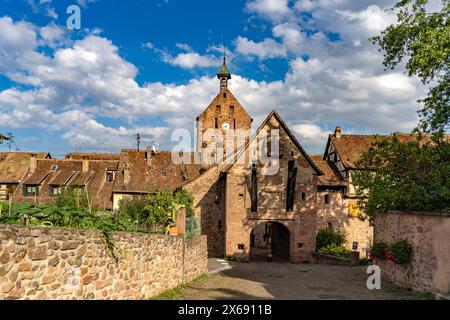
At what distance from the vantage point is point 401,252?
16.2 meters

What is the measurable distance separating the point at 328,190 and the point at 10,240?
3452 centimetres

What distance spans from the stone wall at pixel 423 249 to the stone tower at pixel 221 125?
32188mm

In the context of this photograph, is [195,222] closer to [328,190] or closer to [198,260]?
[198,260]

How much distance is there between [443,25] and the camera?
17.4 meters

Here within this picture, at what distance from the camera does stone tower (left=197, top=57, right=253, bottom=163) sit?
49.4m

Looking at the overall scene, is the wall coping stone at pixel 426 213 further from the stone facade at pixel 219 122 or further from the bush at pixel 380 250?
the stone facade at pixel 219 122

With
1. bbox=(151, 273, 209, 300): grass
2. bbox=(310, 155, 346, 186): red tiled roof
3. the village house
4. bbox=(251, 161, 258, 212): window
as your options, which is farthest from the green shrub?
the village house

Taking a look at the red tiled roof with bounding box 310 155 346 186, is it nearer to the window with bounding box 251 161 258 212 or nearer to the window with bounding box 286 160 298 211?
the window with bounding box 286 160 298 211

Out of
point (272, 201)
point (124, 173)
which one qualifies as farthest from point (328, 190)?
point (124, 173)

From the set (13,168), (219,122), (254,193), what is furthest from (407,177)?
(13,168)

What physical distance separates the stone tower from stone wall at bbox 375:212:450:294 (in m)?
32.2

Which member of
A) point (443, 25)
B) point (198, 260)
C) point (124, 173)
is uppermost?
point (443, 25)

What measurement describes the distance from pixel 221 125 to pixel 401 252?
3487cm

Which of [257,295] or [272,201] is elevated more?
[272,201]
